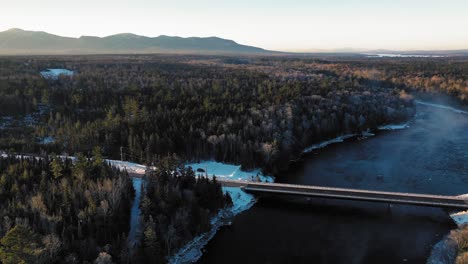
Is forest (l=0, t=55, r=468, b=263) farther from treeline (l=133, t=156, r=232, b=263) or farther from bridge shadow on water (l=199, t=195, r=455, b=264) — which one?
bridge shadow on water (l=199, t=195, r=455, b=264)

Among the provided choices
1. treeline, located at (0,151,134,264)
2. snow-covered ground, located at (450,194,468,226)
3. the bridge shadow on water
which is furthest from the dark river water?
treeline, located at (0,151,134,264)

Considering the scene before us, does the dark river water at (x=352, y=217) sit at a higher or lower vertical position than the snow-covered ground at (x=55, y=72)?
lower

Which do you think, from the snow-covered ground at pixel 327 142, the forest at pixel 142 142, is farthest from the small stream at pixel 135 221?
the snow-covered ground at pixel 327 142

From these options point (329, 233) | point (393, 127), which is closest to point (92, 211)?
point (329, 233)

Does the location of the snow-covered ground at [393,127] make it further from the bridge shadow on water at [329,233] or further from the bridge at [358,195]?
the bridge shadow on water at [329,233]

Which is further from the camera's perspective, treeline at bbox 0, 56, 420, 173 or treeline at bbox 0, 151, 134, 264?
treeline at bbox 0, 56, 420, 173

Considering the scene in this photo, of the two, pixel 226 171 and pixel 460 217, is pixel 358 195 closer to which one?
pixel 460 217
